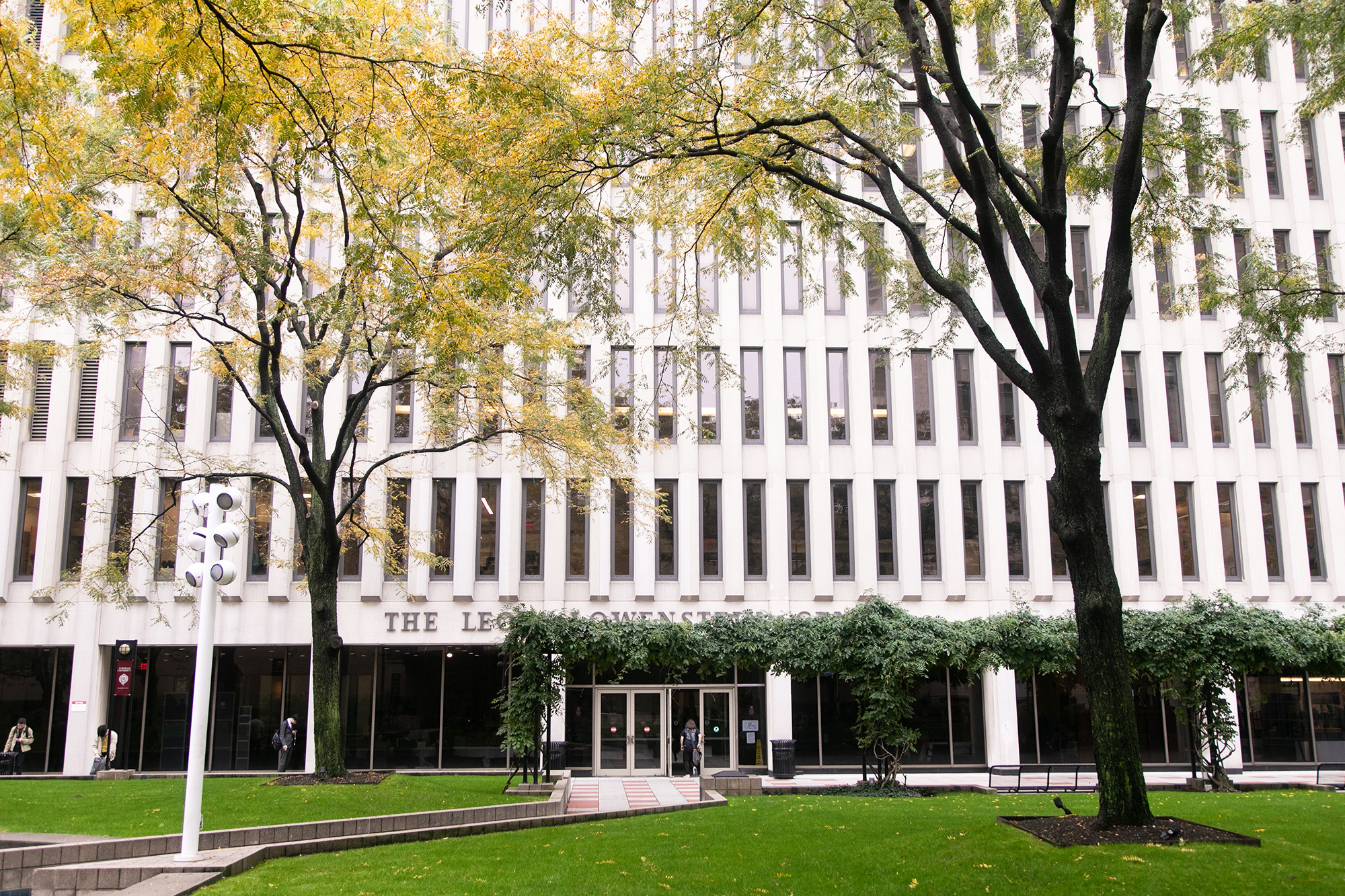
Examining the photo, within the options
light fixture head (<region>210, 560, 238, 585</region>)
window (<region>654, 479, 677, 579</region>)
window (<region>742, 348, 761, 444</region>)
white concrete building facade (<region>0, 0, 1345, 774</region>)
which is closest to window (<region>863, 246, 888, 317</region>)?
white concrete building facade (<region>0, 0, 1345, 774</region>)

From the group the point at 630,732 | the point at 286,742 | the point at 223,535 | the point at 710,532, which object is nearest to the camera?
the point at 223,535

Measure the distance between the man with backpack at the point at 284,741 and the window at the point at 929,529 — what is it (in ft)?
57.5

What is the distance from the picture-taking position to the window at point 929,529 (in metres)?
29.0

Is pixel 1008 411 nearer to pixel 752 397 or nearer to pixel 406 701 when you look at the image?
pixel 752 397

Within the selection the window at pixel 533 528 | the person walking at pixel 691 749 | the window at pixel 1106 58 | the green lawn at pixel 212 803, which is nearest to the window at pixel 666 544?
the window at pixel 533 528

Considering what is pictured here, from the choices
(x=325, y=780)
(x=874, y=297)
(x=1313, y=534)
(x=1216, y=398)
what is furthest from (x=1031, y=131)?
(x=325, y=780)

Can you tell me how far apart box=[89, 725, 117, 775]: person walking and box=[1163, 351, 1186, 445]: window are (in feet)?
97.9

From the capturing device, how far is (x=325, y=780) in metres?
18.1

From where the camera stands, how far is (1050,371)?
37.0ft

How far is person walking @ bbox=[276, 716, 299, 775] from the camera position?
26391 mm

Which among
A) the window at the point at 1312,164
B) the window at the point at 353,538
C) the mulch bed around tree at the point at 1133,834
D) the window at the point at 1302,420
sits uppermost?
the window at the point at 1312,164

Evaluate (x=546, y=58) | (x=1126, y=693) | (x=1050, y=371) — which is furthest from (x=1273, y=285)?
(x=546, y=58)

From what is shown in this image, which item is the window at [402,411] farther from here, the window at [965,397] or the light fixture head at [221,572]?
the light fixture head at [221,572]

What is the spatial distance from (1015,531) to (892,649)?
1043 centimetres
